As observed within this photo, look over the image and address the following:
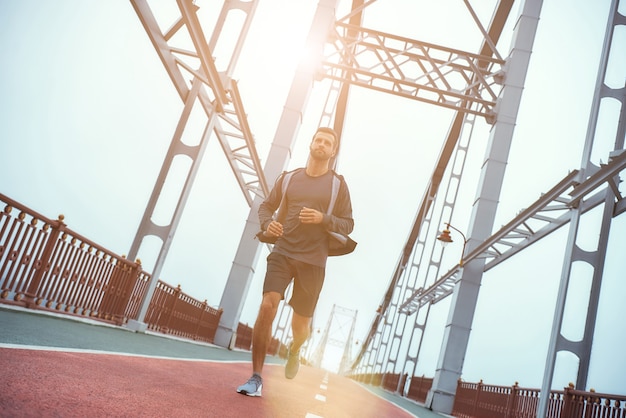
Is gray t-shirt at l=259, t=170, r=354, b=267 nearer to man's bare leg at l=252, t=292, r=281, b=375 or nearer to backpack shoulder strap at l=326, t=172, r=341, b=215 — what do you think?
backpack shoulder strap at l=326, t=172, r=341, b=215

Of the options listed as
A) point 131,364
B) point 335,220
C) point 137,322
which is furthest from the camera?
point 137,322

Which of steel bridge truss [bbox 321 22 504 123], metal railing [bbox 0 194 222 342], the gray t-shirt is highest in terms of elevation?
steel bridge truss [bbox 321 22 504 123]

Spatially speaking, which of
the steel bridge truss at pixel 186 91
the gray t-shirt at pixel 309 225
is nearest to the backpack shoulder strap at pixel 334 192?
the gray t-shirt at pixel 309 225

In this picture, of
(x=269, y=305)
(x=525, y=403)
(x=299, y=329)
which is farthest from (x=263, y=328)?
(x=525, y=403)

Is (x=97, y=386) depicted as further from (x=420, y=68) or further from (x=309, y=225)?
(x=420, y=68)

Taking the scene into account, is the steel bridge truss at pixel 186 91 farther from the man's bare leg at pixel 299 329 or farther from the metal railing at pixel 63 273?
the man's bare leg at pixel 299 329

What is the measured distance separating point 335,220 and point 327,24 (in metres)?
12.5

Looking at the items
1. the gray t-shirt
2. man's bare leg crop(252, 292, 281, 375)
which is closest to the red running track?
man's bare leg crop(252, 292, 281, 375)

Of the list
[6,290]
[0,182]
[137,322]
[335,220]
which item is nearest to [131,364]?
[335,220]

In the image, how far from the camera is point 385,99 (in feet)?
99.5

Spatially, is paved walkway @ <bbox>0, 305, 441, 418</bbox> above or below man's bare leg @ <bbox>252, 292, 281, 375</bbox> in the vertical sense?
below

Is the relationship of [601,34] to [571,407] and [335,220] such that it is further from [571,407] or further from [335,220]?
[335,220]

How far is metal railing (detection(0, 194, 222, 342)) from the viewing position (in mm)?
5230

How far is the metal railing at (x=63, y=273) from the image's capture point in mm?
5230
